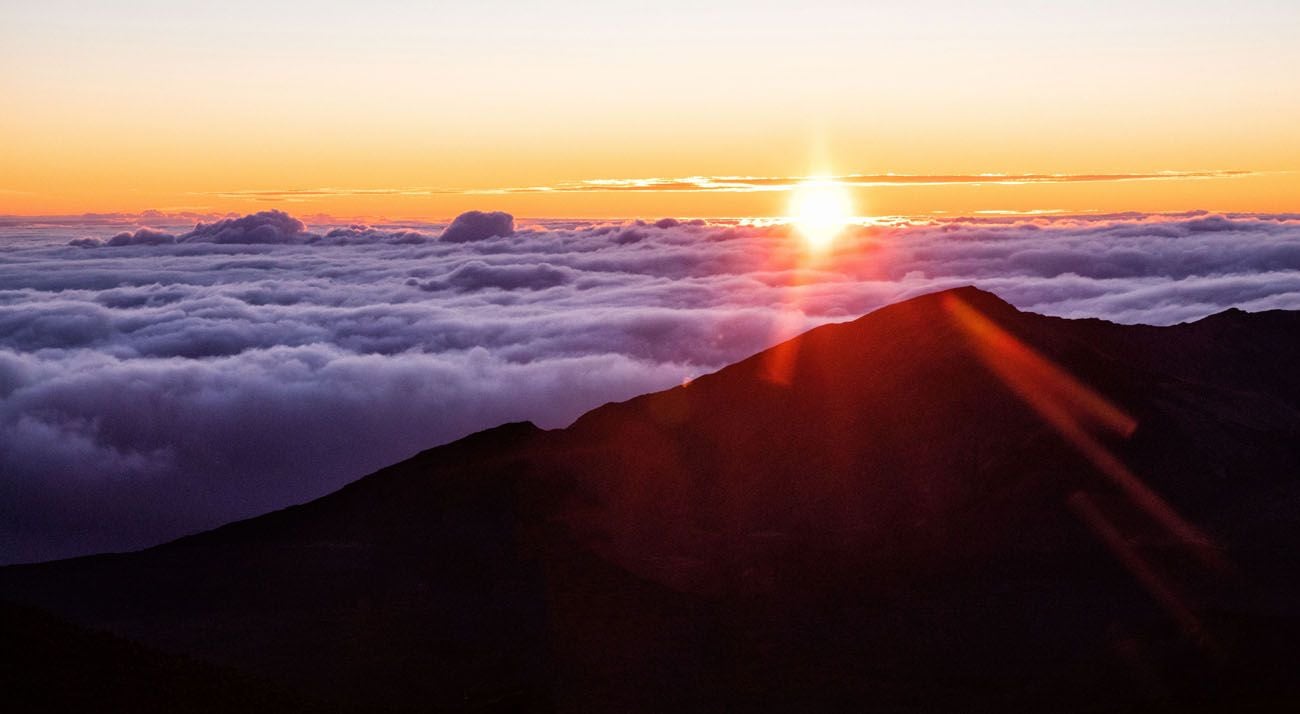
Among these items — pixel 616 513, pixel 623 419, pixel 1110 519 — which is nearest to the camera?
pixel 1110 519

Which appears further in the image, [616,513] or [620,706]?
[616,513]

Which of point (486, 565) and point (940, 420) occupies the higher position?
point (940, 420)

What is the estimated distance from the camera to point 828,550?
49.7 meters

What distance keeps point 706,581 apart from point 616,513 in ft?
31.4

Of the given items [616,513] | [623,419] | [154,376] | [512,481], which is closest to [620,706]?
[616,513]

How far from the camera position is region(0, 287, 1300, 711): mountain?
123 ft

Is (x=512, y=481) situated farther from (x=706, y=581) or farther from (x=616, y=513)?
(x=706, y=581)

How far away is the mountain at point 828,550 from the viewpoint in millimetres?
37625

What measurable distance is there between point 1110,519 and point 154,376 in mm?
83537

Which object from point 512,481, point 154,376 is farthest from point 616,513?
point 154,376

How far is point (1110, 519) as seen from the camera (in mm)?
49969

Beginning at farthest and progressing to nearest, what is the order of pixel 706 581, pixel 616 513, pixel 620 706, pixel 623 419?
pixel 623 419 < pixel 616 513 < pixel 706 581 < pixel 620 706

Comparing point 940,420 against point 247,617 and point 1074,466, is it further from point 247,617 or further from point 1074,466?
point 247,617

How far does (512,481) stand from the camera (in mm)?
59156
